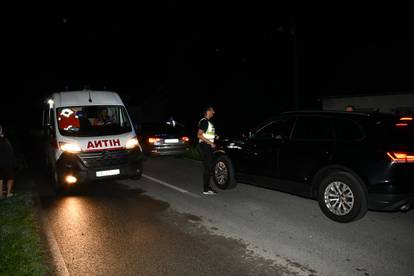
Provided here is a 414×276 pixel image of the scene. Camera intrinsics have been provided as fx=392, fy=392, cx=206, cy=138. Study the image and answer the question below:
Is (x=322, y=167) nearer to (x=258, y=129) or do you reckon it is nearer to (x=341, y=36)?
(x=258, y=129)

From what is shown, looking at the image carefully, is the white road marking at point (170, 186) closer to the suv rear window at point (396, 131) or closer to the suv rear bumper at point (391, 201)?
the suv rear bumper at point (391, 201)

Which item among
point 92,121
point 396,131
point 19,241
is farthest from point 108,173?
point 396,131

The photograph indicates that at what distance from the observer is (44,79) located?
217 feet

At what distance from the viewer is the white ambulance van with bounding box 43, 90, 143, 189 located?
8.35m

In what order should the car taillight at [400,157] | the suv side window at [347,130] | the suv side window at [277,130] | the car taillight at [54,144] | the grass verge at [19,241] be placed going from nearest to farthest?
the grass verge at [19,241] < the car taillight at [400,157] < the suv side window at [347,130] < the suv side window at [277,130] < the car taillight at [54,144]

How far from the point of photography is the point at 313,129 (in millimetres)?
6680

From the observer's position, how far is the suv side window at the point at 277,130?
7.20 metres

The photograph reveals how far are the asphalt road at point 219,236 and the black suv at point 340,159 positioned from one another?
0.40m

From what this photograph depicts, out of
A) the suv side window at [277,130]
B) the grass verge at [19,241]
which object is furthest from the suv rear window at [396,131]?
the grass verge at [19,241]

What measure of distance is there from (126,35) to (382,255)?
40318 millimetres

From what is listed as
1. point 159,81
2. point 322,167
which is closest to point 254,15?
point 159,81

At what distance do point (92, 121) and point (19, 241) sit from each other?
4.43 meters

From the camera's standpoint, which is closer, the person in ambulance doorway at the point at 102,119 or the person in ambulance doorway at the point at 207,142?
the person in ambulance doorway at the point at 207,142

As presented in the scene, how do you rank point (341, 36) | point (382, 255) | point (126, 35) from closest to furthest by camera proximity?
point (382, 255), point (341, 36), point (126, 35)
